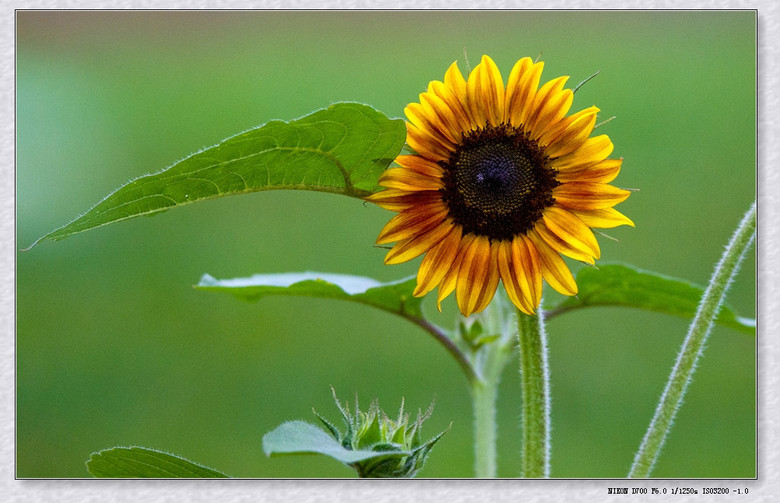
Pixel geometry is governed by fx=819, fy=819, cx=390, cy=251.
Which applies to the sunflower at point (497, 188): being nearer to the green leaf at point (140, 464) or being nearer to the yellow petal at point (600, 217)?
the yellow petal at point (600, 217)

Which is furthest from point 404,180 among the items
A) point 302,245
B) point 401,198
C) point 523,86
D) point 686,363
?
point 302,245

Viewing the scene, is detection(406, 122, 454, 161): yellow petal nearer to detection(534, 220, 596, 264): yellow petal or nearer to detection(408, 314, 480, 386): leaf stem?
detection(534, 220, 596, 264): yellow petal

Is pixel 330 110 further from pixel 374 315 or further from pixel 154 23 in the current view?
pixel 374 315

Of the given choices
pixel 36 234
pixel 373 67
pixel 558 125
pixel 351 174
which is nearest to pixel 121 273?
pixel 36 234

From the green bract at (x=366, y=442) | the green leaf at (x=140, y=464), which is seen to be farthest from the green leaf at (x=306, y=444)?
the green leaf at (x=140, y=464)

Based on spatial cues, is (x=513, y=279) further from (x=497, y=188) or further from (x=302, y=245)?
(x=302, y=245)
